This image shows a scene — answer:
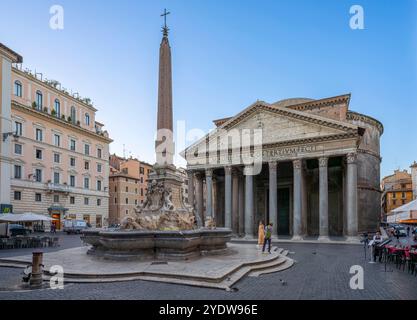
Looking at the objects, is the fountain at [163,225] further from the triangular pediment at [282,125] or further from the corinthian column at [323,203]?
the triangular pediment at [282,125]

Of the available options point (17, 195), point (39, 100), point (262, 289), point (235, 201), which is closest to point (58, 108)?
point (39, 100)

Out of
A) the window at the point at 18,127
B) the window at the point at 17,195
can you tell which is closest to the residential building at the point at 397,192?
the window at the point at 17,195

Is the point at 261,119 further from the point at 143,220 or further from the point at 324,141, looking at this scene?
the point at 143,220

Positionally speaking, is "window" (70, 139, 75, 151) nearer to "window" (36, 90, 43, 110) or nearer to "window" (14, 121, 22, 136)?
"window" (36, 90, 43, 110)

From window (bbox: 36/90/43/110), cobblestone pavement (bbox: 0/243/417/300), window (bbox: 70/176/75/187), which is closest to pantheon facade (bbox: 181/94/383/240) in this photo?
window (bbox: 70/176/75/187)

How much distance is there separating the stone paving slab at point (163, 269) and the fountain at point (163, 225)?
48 cm

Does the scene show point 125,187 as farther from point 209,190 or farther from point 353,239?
point 353,239

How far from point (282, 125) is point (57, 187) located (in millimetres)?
23776

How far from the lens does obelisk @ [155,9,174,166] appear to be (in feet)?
44.8

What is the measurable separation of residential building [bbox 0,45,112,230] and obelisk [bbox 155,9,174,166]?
19.3 meters

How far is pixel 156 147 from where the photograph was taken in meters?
14.0

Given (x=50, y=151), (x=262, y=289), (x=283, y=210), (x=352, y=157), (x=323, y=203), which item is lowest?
(x=283, y=210)

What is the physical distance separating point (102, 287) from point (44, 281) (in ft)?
6.11

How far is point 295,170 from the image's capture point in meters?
27.4
